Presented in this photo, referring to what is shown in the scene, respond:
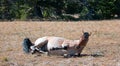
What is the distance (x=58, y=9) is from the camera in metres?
33.5

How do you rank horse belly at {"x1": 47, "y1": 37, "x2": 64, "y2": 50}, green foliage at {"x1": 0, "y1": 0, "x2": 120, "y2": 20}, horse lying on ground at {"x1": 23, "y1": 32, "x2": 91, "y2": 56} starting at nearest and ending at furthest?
horse lying on ground at {"x1": 23, "y1": 32, "x2": 91, "y2": 56}, horse belly at {"x1": 47, "y1": 37, "x2": 64, "y2": 50}, green foliage at {"x1": 0, "y1": 0, "x2": 120, "y2": 20}

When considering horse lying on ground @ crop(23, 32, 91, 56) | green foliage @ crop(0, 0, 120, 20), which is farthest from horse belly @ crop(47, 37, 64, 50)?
green foliage @ crop(0, 0, 120, 20)

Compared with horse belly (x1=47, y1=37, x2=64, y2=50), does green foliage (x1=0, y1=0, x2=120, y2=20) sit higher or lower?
lower

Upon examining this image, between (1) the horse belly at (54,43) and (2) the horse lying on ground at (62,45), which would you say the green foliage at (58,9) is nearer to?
(2) the horse lying on ground at (62,45)

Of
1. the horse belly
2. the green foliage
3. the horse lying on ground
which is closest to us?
the horse lying on ground

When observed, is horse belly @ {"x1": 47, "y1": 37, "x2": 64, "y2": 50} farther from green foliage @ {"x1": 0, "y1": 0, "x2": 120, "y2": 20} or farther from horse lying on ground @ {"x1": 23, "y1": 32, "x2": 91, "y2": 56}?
green foliage @ {"x1": 0, "y1": 0, "x2": 120, "y2": 20}

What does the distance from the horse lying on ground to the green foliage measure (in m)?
19.6

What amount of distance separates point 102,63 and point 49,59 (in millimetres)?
1529

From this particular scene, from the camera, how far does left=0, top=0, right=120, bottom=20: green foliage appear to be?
32375mm

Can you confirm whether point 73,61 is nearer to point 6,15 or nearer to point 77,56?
point 77,56

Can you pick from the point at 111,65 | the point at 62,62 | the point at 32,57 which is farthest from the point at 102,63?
the point at 32,57

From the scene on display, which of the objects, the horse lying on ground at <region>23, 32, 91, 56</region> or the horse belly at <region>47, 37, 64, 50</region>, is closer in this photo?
the horse lying on ground at <region>23, 32, 91, 56</region>

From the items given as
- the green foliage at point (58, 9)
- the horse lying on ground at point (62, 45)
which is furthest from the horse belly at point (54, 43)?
the green foliage at point (58, 9)

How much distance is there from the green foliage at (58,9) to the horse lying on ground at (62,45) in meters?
19.6
